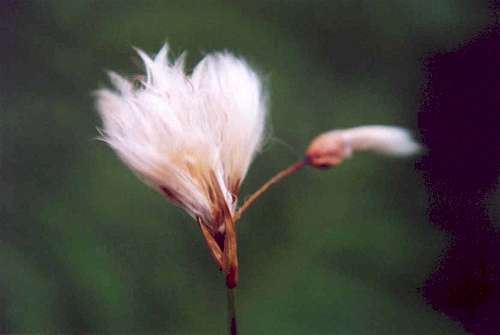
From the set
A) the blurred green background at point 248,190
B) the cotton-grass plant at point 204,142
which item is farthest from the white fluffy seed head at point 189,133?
the blurred green background at point 248,190

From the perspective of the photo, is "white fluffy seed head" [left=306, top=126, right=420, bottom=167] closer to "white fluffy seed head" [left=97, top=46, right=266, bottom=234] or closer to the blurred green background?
A: "white fluffy seed head" [left=97, top=46, right=266, bottom=234]

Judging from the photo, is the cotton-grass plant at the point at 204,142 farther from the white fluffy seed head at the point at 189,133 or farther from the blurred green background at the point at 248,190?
the blurred green background at the point at 248,190

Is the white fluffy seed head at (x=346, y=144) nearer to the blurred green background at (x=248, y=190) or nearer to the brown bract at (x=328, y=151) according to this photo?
the brown bract at (x=328, y=151)

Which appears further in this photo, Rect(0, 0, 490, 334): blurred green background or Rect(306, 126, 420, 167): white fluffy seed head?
Rect(0, 0, 490, 334): blurred green background

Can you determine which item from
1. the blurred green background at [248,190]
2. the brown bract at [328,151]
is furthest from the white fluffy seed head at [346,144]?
the blurred green background at [248,190]

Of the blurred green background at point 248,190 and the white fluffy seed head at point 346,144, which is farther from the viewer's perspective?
the blurred green background at point 248,190

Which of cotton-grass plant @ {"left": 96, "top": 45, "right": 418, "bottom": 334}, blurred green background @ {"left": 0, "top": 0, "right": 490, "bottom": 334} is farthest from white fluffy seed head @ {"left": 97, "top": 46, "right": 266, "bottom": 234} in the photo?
blurred green background @ {"left": 0, "top": 0, "right": 490, "bottom": 334}

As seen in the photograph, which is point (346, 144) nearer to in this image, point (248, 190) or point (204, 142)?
point (204, 142)
